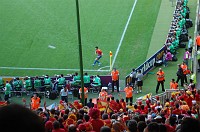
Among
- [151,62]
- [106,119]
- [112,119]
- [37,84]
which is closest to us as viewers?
[106,119]

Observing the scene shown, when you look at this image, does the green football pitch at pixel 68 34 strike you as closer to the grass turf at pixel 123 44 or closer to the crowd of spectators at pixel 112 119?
the grass turf at pixel 123 44

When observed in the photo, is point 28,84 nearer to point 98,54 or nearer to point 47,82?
point 47,82

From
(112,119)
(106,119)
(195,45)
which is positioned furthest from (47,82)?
(106,119)

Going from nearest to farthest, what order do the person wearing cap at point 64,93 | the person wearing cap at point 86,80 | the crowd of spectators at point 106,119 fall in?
the crowd of spectators at point 106,119, the person wearing cap at point 64,93, the person wearing cap at point 86,80

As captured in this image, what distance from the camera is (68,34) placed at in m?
29.6

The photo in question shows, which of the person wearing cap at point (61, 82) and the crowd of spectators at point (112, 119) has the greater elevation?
the person wearing cap at point (61, 82)

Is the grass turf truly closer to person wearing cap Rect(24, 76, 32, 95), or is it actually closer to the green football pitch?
the green football pitch

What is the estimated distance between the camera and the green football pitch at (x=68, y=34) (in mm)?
25984

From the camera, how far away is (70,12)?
105 feet

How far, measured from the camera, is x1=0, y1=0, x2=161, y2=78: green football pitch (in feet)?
85.3

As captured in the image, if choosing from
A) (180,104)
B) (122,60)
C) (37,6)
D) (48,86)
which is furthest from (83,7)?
(180,104)

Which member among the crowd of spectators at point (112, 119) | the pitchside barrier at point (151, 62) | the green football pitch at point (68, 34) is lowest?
the crowd of spectators at point (112, 119)

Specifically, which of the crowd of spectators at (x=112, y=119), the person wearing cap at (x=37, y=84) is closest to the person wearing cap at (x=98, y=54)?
the person wearing cap at (x=37, y=84)

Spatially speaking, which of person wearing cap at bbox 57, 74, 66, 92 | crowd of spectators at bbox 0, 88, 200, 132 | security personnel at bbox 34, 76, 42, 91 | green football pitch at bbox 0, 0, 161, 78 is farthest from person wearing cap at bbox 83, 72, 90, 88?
crowd of spectators at bbox 0, 88, 200, 132
